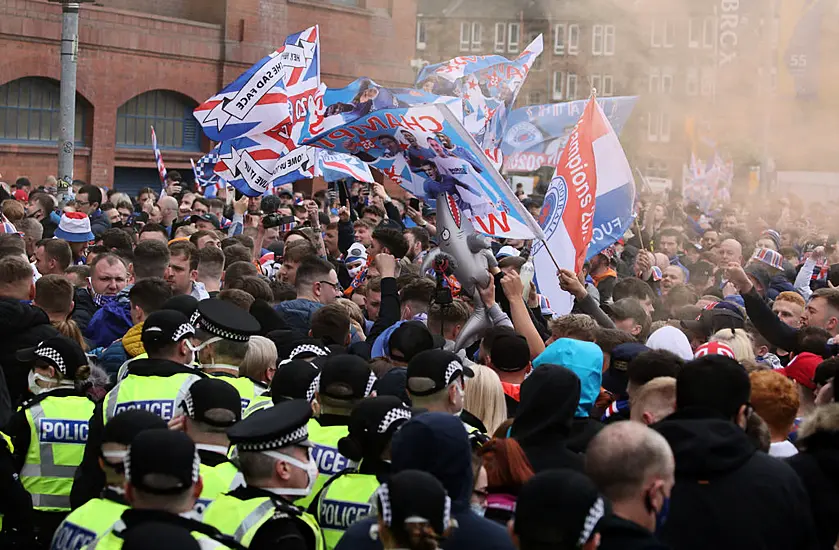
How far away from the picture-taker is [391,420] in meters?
4.46

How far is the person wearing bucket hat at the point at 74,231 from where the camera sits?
11023 mm

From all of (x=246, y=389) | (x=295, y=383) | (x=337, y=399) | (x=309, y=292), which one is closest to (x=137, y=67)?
(x=309, y=292)

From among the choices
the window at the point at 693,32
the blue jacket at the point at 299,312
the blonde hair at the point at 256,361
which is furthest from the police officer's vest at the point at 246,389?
the window at the point at 693,32

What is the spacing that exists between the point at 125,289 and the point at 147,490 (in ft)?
15.2

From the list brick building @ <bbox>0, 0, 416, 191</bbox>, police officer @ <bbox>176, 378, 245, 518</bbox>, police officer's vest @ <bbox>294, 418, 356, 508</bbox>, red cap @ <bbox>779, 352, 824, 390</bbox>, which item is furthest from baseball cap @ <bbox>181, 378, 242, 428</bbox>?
brick building @ <bbox>0, 0, 416, 191</bbox>

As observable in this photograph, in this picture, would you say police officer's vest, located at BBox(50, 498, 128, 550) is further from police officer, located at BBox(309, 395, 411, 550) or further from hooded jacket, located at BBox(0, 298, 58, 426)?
hooded jacket, located at BBox(0, 298, 58, 426)

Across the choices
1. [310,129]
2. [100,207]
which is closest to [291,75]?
[310,129]

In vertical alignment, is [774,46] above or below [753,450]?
above

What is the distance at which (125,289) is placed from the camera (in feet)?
26.5

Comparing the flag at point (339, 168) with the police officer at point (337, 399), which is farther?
the flag at point (339, 168)

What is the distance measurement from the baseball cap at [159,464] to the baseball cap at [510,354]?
2783 millimetres

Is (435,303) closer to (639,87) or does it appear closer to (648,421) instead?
(648,421)

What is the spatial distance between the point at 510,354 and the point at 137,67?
76.0 feet

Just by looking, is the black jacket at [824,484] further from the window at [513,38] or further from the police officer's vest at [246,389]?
the window at [513,38]
